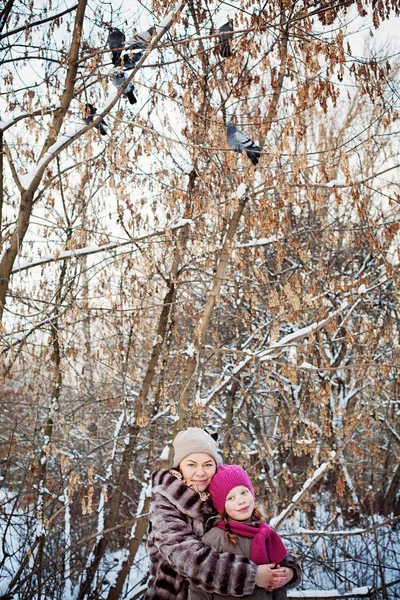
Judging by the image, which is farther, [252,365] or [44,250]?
[44,250]

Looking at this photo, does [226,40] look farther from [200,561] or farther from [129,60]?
[200,561]

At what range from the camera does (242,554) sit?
87.8 inches

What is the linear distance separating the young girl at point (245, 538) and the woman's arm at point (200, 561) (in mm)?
72

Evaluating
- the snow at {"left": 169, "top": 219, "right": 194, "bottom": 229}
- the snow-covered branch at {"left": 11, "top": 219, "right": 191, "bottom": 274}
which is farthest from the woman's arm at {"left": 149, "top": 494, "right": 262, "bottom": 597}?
the snow at {"left": 169, "top": 219, "right": 194, "bottom": 229}

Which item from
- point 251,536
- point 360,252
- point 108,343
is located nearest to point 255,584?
point 251,536

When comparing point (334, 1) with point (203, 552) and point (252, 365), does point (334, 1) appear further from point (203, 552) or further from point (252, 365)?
point (203, 552)

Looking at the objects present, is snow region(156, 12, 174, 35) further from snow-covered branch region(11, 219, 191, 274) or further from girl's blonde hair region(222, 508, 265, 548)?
girl's blonde hair region(222, 508, 265, 548)

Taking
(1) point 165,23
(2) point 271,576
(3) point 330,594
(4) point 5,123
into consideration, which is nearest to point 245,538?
(2) point 271,576

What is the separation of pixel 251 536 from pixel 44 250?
12.4 ft

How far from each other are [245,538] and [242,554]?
2.6 inches

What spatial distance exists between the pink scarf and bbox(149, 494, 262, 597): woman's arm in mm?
76

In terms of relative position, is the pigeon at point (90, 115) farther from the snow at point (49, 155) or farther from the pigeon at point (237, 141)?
the pigeon at point (237, 141)

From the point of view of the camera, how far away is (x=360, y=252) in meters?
8.93

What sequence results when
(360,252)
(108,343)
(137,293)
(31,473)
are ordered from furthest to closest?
1. (360,252)
2. (108,343)
3. (137,293)
4. (31,473)
